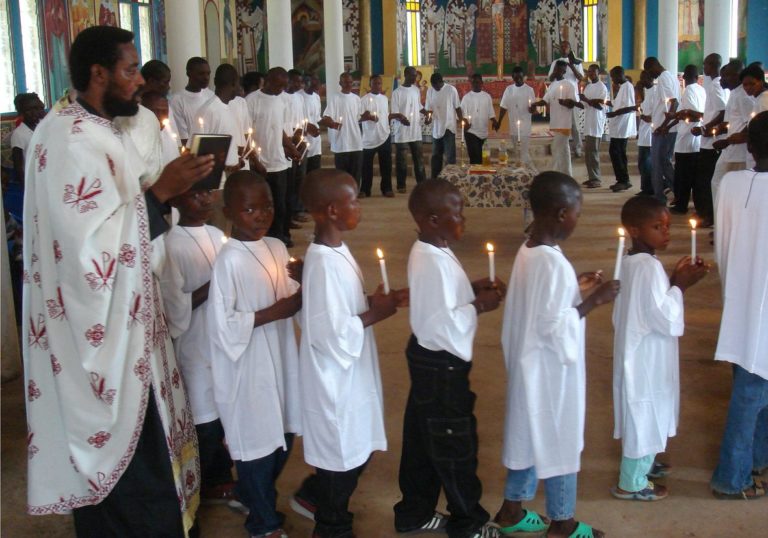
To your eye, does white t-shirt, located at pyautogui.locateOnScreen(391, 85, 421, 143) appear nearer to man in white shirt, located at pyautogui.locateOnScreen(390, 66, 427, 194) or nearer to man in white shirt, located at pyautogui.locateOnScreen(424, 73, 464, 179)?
man in white shirt, located at pyautogui.locateOnScreen(390, 66, 427, 194)

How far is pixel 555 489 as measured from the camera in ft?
9.36

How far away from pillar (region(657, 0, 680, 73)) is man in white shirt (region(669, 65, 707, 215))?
4.28 metres

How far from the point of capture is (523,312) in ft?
9.29

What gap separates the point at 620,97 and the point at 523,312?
29.6 ft

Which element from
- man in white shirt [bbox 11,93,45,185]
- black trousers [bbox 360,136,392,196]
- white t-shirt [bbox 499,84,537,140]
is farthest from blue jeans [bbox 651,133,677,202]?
man in white shirt [bbox 11,93,45,185]

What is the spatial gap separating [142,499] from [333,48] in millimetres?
12124

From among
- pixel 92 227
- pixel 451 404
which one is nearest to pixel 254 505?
pixel 451 404

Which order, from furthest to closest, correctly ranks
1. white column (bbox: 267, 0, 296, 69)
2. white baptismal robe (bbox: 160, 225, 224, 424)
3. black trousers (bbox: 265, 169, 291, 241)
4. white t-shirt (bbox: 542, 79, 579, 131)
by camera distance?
white column (bbox: 267, 0, 296, 69), white t-shirt (bbox: 542, 79, 579, 131), black trousers (bbox: 265, 169, 291, 241), white baptismal robe (bbox: 160, 225, 224, 424)

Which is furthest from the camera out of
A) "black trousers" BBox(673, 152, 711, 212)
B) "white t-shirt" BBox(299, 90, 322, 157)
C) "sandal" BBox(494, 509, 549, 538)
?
"white t-shirt" BBox(299, 90, 322, 157)

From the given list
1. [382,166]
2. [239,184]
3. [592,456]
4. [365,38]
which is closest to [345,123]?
[382,166]

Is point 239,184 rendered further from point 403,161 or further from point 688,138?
point 403,161

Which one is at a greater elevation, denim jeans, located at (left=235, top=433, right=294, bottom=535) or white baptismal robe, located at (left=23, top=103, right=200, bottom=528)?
white baptismal robe, located at (left=23, top=103, right=200, bottom=528)

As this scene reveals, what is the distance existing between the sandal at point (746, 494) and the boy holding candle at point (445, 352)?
97cm

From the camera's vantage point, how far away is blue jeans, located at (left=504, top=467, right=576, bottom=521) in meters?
2.84
